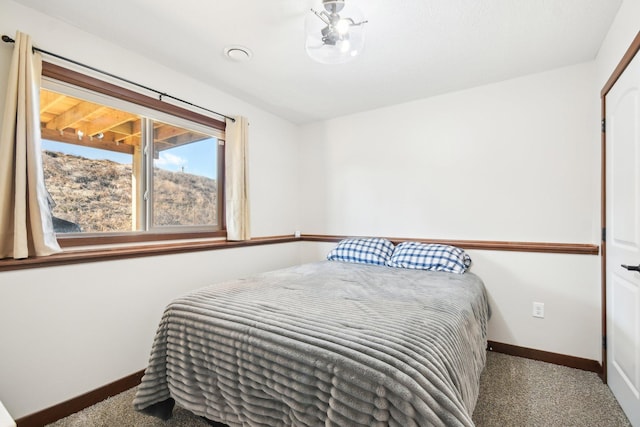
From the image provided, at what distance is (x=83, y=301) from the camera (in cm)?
177

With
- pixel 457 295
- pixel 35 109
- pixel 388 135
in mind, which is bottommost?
pixel 457 295

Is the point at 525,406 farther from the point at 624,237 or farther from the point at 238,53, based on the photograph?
the point at 238,53

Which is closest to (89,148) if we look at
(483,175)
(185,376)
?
(185,376)

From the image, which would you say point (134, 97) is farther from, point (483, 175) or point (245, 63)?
point (483, 175)

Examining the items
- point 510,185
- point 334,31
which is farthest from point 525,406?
point 334,31

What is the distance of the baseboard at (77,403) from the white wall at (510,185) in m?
2.38

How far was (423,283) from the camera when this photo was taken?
201 cm

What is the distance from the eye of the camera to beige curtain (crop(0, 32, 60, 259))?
1507mm

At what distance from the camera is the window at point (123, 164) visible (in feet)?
6.03

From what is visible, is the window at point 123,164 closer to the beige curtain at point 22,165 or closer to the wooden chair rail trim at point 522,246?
the beige curtain at point 22,165

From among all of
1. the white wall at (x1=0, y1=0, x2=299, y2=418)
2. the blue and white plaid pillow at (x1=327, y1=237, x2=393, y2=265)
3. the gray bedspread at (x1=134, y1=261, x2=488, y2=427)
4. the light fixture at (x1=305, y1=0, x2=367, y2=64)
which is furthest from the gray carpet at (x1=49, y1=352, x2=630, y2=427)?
the light fixture at (x1=305, y1=0, x2=367, y2=64)

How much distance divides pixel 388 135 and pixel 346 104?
554 millimetres

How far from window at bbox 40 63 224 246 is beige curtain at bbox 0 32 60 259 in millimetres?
146

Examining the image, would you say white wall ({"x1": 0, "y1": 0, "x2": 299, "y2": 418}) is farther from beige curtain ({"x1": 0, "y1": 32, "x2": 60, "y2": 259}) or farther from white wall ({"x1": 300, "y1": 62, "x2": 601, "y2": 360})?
white wall ({"x1": 300, "y1": 62, "x2": 601, "y2": 360})
